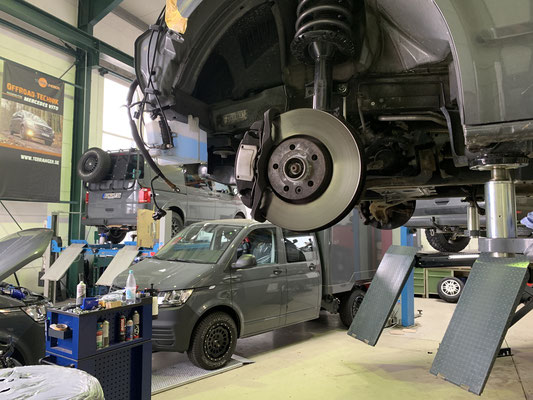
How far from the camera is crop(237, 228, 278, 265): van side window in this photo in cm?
408

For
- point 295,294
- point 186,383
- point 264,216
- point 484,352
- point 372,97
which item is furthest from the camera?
point 295,294

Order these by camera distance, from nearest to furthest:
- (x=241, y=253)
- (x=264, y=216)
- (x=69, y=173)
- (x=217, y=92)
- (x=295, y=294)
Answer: (x=264, y=216), (x=217, y=92), (x=241, y=253), (x=295, y=294), (x=69, y=173)

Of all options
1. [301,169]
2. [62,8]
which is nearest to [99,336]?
[301,169]

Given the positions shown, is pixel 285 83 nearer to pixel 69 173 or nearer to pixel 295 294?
pixel 295 294

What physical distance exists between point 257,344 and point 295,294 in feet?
2.21

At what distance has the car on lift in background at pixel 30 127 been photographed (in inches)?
260

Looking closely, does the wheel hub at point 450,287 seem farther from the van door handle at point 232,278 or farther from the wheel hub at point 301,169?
the wheel hub at point 301,169

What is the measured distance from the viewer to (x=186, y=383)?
10.4 ft

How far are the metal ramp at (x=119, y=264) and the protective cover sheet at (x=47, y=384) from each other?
3.67m

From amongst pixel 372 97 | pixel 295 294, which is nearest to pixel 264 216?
pixel 372 97

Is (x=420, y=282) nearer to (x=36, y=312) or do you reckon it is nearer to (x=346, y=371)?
(x=346, y=371)

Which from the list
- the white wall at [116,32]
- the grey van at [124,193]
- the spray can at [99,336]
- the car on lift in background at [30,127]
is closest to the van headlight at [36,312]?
the spray can at [99,336]

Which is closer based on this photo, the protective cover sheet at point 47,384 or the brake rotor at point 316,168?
the protective cover sheet at point 47,384

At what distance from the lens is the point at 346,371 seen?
11.4 feet
